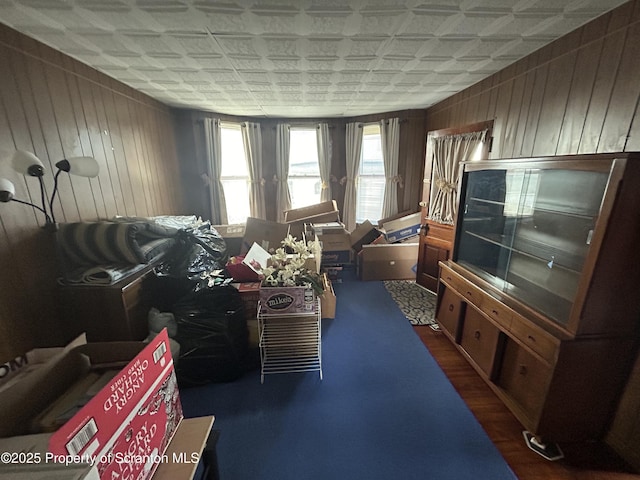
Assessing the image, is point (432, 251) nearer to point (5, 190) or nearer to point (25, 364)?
point (25, 364)

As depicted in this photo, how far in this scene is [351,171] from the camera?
4.10 m

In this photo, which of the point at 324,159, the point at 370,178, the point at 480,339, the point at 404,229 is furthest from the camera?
the point at 370,178

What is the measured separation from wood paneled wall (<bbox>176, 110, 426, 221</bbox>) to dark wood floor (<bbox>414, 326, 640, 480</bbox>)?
2.75m

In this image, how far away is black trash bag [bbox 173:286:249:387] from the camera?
1807 mm

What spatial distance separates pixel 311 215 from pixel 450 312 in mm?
2371

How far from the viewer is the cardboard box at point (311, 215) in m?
3.80

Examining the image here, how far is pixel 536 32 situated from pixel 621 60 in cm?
46

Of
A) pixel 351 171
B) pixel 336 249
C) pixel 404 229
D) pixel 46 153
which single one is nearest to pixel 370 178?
pixel 351 171

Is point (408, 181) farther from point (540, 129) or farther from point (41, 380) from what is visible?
point (41, 380)

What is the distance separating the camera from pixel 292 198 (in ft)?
14.2

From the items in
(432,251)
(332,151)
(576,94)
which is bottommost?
(432,251)

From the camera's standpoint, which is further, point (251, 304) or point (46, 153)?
point (251, 304)

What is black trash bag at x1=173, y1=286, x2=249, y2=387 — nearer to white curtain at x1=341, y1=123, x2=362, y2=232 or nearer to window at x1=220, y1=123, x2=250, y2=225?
window at x1=220, y1=123, x2=250, y2=225

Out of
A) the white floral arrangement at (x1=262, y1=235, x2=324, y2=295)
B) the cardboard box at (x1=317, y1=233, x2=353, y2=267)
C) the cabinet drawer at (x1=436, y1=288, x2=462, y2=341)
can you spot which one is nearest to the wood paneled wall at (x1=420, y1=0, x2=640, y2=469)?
the cabinet drawer at (x1=436, y1=288, x2=462, y2=341)
